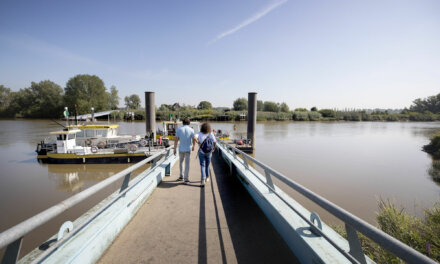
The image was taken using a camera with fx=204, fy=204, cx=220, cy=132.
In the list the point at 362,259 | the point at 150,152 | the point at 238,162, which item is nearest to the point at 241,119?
the point at 150,152

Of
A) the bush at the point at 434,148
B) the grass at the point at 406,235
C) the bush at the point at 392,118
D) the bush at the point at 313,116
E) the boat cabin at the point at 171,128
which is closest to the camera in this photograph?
the grass at the point at 406,235

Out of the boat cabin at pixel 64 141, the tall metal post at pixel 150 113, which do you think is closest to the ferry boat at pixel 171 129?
the tall metal post at pixel 150 113

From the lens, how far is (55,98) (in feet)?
244

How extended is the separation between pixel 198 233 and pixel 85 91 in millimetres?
81253

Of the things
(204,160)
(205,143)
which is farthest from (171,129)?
(205,143)

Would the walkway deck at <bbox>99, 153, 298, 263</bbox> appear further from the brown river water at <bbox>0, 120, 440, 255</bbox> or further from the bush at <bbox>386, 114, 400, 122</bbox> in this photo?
the bush at <bbox>386, 114, 400, 122</bbox>

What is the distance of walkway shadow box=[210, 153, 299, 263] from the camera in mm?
2560

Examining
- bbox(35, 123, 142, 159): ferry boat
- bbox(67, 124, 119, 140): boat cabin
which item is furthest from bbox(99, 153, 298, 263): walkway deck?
bbox(67, 124, 119, 140): boat cabin

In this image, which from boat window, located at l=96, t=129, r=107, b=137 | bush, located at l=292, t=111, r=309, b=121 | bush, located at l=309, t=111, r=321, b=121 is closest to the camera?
boat window, located at l=96, t=129, r=107, b=137

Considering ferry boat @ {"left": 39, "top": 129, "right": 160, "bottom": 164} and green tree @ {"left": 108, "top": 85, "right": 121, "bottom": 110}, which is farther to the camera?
green tree @ {"left": 108, "top": 85, "right": 121, "bottom": 110}

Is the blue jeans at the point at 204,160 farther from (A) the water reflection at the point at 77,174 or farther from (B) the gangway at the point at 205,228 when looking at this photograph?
(A) the water reflection at the point at 77,174

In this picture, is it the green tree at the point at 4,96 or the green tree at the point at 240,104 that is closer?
the green tree at the point at 4,96

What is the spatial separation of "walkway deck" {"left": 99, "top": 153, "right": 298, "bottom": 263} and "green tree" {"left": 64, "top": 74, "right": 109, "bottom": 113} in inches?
2962

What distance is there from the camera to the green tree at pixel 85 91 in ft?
220
